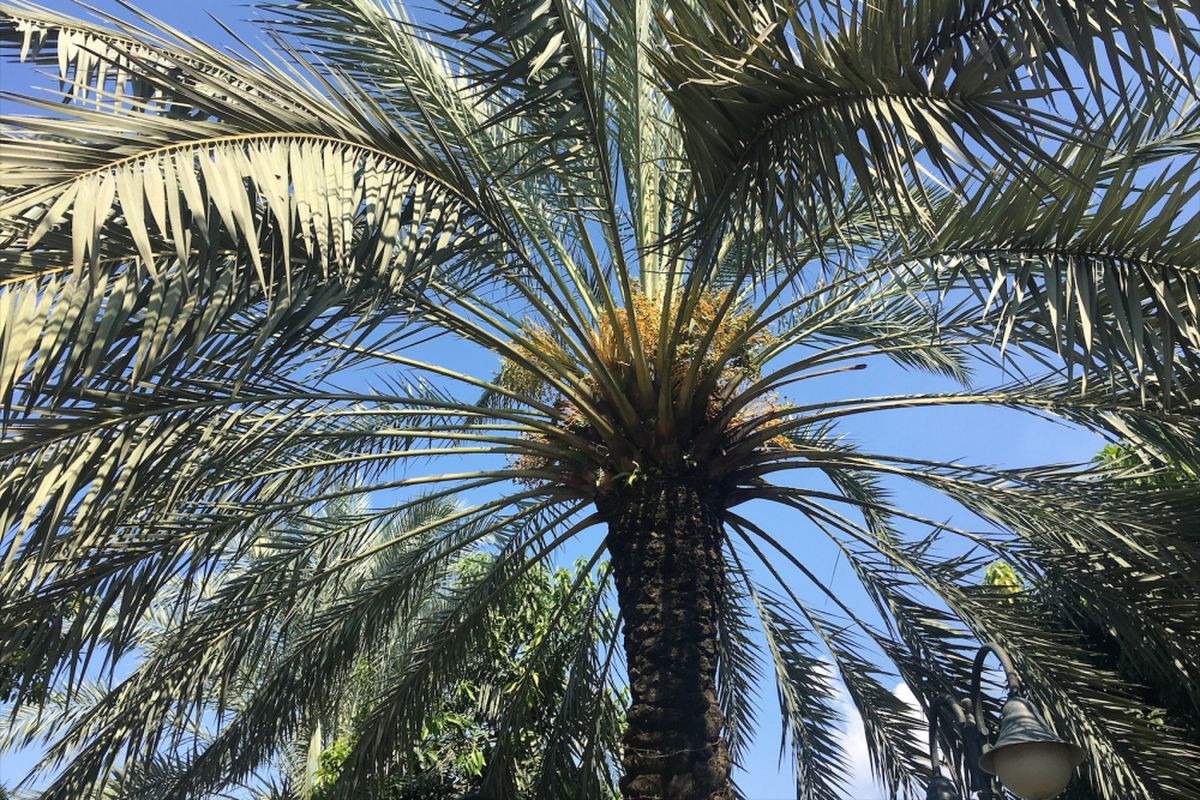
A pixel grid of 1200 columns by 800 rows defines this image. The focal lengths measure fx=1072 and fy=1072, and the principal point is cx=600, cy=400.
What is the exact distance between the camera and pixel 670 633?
19.4 ft

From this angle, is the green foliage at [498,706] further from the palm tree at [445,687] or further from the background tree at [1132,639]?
the background tree at [1132,639]

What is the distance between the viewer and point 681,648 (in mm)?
5895

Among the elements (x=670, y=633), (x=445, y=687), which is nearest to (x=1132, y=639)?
(x=670, y=633)

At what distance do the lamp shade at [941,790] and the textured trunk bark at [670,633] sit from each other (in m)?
1.63

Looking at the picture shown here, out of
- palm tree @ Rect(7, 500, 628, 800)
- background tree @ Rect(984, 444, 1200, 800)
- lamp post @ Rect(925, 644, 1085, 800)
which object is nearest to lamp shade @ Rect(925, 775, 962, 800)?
lamp post @ Rect(925, 644, 1085, 800)

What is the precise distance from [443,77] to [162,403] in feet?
9.68

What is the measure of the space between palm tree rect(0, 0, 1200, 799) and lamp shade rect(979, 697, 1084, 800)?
4.59 feet

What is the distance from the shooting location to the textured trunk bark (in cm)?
564

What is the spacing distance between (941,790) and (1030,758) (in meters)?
0.38

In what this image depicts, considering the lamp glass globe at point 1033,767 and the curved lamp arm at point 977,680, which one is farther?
the curved lamp arm at point 977,680

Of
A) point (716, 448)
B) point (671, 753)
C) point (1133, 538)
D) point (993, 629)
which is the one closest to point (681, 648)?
point (671, 753)

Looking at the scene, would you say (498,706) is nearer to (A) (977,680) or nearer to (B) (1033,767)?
(A) (977,680)

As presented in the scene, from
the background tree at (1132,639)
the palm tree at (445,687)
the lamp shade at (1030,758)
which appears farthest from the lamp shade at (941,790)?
the palm tree at (445,687)

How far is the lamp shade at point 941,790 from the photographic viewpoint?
4141 millimetres
